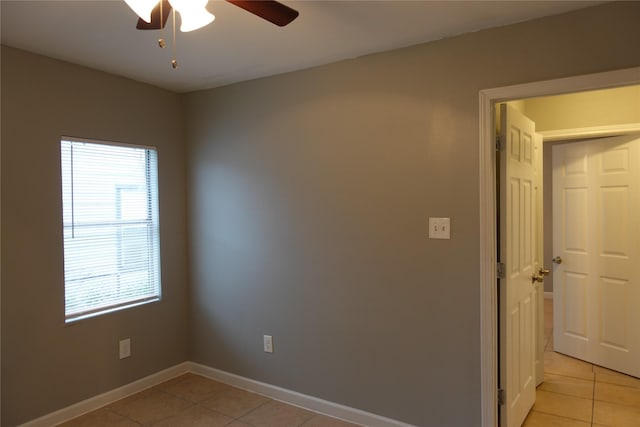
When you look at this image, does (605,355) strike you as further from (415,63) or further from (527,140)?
(415,63)

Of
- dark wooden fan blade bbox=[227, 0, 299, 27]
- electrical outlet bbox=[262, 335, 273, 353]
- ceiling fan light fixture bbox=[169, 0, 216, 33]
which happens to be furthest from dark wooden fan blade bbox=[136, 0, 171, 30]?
electrical outlet bbox=[262, 335, 273, 353]

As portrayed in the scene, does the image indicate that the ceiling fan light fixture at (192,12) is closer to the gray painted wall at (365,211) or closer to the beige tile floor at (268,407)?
the gray painted wall at (365,211)

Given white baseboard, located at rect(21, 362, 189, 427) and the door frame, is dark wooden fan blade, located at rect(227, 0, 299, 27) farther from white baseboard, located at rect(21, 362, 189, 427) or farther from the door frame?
white baseboard, located at rect(21, 362, 189, 427)

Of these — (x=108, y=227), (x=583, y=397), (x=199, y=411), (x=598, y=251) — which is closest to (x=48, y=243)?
(x=108, y=227)

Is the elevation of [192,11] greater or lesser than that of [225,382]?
greater

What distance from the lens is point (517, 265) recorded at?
8.60 feet

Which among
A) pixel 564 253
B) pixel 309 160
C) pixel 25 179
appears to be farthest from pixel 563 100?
pixel 25 179

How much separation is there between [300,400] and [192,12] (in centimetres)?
255

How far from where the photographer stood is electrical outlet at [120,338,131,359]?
10.3 ft

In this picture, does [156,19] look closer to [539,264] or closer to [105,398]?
[105,398]

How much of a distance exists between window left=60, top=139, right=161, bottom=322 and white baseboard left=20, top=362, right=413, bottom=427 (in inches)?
23.7

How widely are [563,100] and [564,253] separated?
1.42 metres

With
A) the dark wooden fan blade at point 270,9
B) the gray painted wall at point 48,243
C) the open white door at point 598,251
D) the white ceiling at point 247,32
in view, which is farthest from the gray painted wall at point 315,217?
the open white door at point 598,251

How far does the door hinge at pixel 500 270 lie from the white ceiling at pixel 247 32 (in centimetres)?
130
